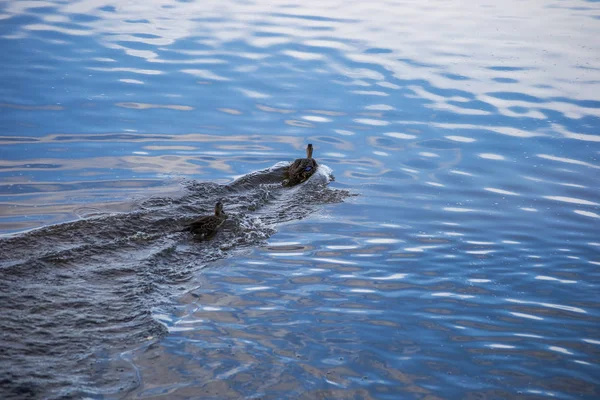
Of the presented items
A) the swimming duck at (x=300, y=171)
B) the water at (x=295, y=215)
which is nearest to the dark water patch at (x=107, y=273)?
the water at (x=295, y=215)

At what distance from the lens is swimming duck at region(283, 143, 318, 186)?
480 inches

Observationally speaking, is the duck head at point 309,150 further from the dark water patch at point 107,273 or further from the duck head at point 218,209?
the duck head at point 218,209

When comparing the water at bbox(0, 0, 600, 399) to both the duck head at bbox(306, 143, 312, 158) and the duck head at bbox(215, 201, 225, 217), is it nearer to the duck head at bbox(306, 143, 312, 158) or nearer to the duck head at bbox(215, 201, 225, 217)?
the duck head at bbox(215, 201, 225, 217)

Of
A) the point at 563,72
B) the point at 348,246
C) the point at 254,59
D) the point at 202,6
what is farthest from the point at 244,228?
the point at 202,6

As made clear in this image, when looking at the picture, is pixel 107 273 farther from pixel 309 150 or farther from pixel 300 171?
pixel 309 150

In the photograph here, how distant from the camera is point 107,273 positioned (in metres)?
8.91

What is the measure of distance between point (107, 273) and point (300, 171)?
4.14 meters

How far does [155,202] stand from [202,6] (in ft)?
49.1

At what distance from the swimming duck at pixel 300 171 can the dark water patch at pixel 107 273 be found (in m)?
0.15

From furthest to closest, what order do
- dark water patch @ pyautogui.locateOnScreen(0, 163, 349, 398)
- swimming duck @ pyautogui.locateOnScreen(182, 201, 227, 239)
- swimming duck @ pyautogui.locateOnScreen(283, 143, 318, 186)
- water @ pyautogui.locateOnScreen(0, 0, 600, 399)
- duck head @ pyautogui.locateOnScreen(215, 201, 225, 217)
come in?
1. swimming duck @ pyautogui.locateOnScreen(283, 143, 318, 186)
2. duck head @ pyautogui.locateOnScreen(215, 201, 225, 217)
3. swimming duck @ pyautogui.locateOnScreen(182, 201, 227, 239)
4. water @ pyautogui.locateOnScreen(0, 0, 600, 399)
5. dark water patch @ pyautogui.locateOnScreen(0, 163, 349, 398)

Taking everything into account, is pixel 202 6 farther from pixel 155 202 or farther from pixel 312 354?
pixel 312 354

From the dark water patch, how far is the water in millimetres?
30

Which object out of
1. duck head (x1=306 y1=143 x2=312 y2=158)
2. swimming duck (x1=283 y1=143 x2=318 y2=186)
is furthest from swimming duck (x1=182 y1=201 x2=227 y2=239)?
duck head (x1=306 y1=143 x2=312 y2=158)

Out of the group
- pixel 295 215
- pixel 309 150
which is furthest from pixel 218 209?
pixel 309 150
